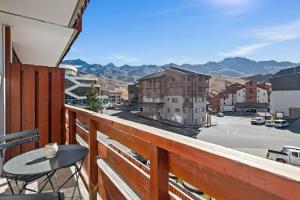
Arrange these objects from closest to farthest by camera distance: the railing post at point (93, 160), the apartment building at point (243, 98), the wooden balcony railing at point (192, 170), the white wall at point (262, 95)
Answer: the wooden balcony railing at point (192, 170) < the railing post at point (93, 160) < the apartment building at point (243, 98) < the white wall at point (262, 95)

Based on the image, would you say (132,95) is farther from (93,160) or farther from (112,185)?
(112,185)

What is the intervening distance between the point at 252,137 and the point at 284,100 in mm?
13939

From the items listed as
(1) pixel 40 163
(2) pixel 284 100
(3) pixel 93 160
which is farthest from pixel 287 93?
(1) pixel 40 163

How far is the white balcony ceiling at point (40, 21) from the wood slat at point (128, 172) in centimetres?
165

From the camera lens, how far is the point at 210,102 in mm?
43281

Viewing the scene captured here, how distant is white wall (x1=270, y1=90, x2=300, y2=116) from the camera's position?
30.3 metres

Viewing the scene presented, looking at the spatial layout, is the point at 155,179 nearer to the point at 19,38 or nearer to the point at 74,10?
the point at 74,10

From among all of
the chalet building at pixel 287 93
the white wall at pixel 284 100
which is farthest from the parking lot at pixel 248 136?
the white wall at pixel 284 100

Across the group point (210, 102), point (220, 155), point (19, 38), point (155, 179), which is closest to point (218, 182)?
point (220, 155)

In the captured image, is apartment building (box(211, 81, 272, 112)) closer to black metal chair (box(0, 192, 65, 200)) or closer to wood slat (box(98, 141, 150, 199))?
wood slat (box(98, 141, 150, 199))

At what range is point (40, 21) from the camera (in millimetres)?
3242

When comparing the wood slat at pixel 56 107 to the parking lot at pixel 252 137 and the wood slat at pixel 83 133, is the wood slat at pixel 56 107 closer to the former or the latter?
the wood slat at pixel 83 133

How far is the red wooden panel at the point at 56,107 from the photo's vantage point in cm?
362

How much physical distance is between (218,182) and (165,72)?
2597cm
